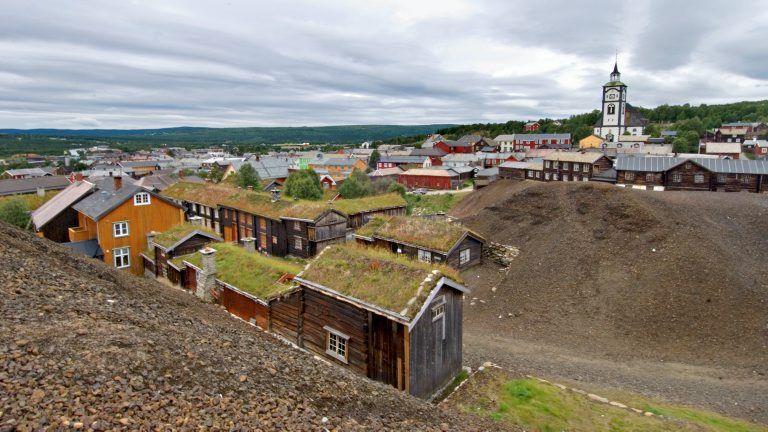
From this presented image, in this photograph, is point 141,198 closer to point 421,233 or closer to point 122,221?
point 122,221

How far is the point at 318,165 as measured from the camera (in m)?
112

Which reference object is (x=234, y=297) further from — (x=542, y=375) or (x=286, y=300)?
(x=542, y=375)

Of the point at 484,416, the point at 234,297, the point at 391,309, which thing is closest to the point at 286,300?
the point at 234,297

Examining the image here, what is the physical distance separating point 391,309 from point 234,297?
1012 centimetres

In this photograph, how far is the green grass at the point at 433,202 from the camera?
186ft

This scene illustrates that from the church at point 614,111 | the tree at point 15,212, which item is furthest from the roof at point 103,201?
the church at point 614,111

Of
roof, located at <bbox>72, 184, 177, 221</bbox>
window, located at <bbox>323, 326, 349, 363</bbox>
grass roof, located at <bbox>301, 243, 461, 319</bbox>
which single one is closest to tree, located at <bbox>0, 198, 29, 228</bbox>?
roof, located at <bbox>72, 184, 177, 221</bbox>

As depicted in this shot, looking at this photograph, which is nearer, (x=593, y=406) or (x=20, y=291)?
(x=20, y=291)

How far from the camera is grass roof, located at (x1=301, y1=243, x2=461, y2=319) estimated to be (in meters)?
14.2

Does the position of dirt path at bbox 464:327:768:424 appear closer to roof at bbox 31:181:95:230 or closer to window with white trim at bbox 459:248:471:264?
window with white trim at bbox 459:248:471:264

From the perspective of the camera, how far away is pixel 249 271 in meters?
20.9

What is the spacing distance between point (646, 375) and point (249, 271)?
1782 centimetres

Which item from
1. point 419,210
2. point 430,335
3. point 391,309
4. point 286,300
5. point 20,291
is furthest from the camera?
point 419,210

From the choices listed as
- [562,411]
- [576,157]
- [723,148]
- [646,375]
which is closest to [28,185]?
[576,157]
